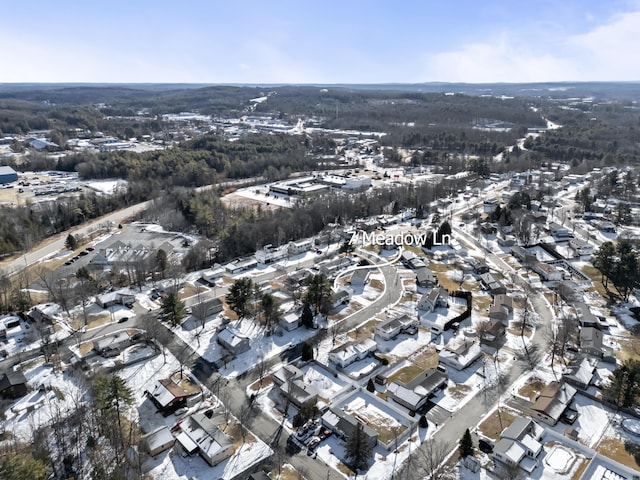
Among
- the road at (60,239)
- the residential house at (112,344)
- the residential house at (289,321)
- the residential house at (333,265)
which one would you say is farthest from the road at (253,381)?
the road at (60,239)

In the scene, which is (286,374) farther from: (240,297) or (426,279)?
(426,279)

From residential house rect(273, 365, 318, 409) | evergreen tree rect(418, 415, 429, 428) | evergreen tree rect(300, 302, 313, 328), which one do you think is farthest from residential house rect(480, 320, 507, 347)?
residential house rect(273, 365, 318, 409)

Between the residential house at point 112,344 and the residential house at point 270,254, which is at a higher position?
the residential house at point 112,344

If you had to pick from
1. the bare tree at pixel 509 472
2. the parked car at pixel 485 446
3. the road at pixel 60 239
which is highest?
the bare tree at pixel 509 472

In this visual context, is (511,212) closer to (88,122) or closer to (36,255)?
(36,255)

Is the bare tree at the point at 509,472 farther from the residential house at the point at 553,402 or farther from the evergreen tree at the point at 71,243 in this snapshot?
the evergreen tree at the point at 71,243

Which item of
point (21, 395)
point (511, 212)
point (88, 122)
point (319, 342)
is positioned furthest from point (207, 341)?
point (88, 122)
